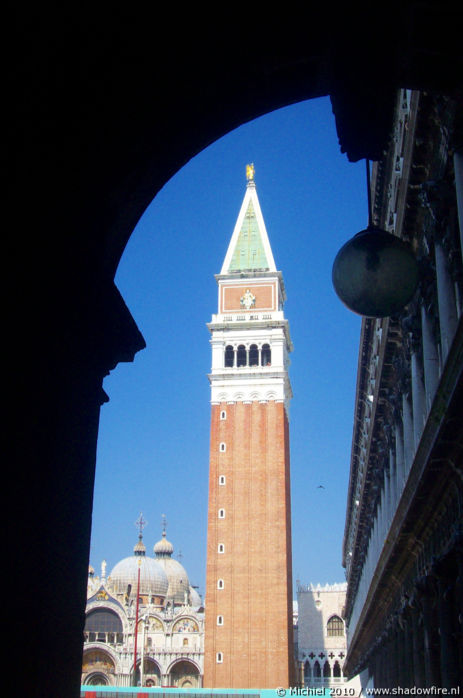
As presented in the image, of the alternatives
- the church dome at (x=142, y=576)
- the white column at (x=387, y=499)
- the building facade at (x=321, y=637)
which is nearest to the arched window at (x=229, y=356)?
the building facade at (x=321, y=637)

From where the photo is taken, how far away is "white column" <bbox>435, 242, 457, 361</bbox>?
29.3ft

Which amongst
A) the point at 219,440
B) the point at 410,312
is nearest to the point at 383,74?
the point at 410,312

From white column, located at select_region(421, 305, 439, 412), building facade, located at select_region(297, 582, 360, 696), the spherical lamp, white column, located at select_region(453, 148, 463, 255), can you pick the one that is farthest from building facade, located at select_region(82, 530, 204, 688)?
the spherical lamp

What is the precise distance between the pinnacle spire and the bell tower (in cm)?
8

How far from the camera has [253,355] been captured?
57.8m

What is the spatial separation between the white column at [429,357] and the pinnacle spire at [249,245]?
4943 centimetres

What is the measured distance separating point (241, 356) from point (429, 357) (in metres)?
47.3

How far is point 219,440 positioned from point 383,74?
5237cm

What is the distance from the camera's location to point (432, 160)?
9469 millimetres

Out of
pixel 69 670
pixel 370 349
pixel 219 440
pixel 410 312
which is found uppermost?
pixel 219 440

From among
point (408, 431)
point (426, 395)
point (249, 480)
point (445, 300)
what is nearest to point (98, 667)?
point (249, 480)

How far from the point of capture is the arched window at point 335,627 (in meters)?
65.4

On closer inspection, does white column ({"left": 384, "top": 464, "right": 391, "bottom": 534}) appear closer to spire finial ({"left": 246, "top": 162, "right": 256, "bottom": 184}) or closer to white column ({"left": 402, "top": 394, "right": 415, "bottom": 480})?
white column ({"left": 402, "top": 394, "right": 415, "bottom": 480})

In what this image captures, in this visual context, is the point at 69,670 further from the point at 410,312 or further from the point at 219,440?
the point at 219,440
